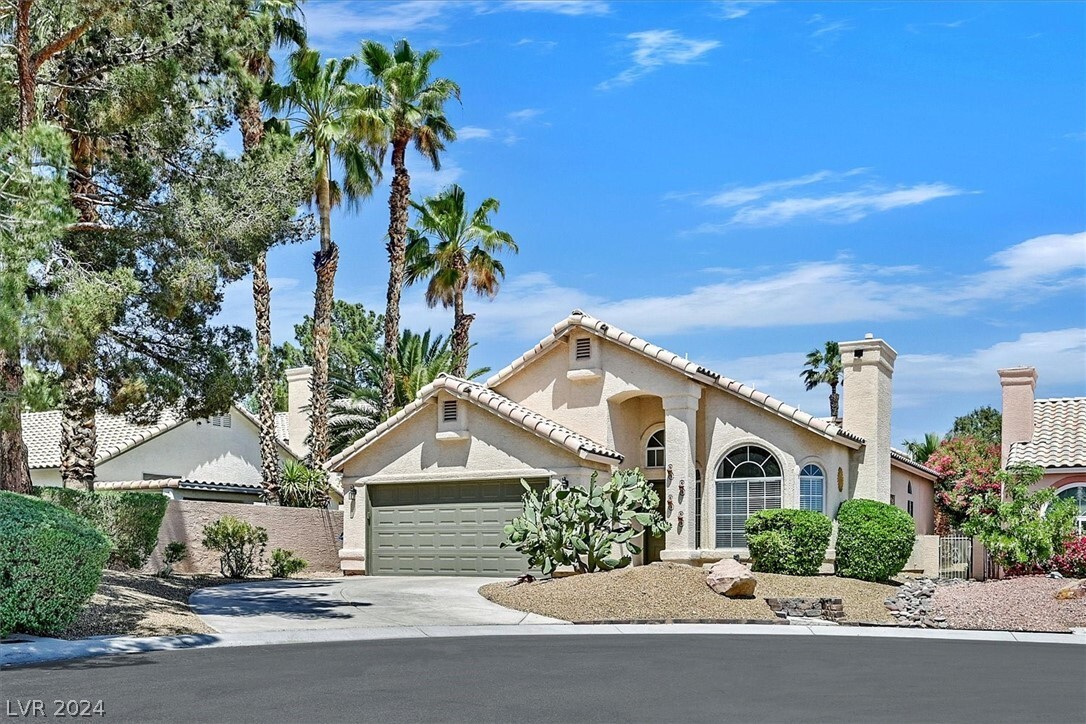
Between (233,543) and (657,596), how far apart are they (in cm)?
1157

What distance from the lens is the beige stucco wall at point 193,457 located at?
3812cm

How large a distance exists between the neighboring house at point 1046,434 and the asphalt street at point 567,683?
49.3 feet

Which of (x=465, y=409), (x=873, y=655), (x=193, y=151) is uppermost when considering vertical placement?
(x=193, y=151)

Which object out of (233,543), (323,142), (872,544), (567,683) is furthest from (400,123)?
(567,683)

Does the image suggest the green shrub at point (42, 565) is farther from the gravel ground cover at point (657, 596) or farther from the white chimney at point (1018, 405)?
the white chimney at point (1018, 405)

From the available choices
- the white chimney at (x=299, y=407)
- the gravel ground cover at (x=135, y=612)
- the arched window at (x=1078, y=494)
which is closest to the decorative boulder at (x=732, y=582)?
the gravel ground cover at (x=135, y=612)

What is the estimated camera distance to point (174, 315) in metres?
19.8

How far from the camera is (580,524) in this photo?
23406mm

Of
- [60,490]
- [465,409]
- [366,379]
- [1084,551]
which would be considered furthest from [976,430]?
[60,490]

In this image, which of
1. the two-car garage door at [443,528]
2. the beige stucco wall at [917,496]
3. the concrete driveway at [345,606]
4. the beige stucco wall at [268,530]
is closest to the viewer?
the concrete driveway at [345,606]

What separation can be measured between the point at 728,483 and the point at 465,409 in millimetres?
6535

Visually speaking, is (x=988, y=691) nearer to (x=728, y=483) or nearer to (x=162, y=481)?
(x=728, y=483)

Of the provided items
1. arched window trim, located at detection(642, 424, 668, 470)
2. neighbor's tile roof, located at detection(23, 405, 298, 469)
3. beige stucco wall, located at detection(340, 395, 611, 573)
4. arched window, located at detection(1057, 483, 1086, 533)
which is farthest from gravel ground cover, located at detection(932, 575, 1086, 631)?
neighbor's tile roof, located at detection(23, 405, 298, 469)

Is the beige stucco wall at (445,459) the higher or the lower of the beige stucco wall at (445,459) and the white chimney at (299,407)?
the lower
